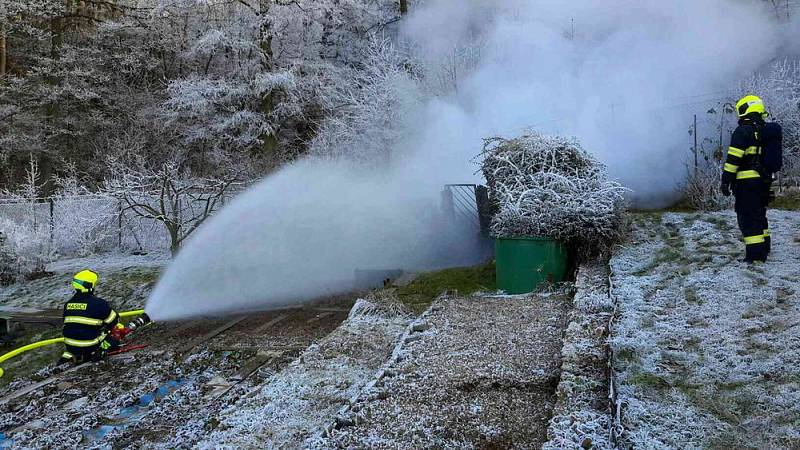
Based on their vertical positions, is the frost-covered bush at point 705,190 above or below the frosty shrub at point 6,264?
above

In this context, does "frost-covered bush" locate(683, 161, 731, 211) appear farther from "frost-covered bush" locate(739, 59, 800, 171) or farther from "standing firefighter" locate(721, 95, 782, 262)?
"standing firefighter" locate(721, 95, 782, 262)

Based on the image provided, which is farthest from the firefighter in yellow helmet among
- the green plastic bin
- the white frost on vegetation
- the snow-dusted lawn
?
the snow-dusted lawn

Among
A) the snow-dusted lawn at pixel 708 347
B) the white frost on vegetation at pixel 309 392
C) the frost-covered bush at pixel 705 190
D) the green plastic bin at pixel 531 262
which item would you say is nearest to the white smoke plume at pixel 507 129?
the frost-covered bush at pixel 705 190

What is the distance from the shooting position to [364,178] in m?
12.3

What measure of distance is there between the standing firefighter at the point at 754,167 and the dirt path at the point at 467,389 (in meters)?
1.85

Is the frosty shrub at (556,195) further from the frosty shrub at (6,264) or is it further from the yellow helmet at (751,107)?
the frosty shrub at (6,264)

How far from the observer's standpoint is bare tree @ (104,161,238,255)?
41.9ft

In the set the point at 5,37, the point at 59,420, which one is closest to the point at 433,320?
the point at 59,420

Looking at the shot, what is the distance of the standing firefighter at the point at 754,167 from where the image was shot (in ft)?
18.9

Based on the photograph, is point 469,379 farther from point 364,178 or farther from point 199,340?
point 364,178

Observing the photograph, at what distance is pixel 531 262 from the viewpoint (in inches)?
276

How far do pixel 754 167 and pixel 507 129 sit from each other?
5.70 m

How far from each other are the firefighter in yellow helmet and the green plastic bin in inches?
175

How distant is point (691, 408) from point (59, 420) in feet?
15.8
